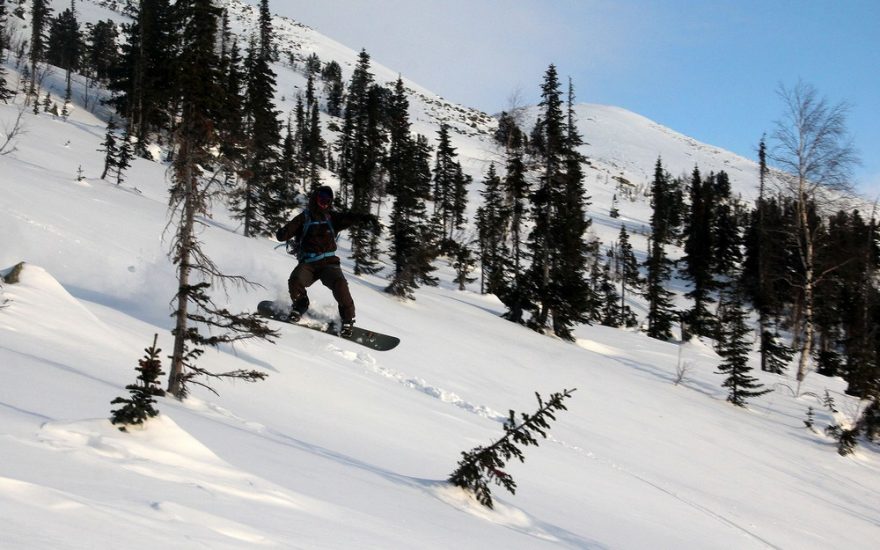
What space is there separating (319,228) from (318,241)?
9.8 inches

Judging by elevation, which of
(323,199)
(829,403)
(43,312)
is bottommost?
(829,403)

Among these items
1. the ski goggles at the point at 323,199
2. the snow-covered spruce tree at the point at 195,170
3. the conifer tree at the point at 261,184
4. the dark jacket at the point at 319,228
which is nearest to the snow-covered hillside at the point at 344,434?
the snow-covered spruce tree at the point at 195,170

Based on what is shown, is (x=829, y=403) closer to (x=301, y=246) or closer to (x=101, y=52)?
(x=301, y=246)

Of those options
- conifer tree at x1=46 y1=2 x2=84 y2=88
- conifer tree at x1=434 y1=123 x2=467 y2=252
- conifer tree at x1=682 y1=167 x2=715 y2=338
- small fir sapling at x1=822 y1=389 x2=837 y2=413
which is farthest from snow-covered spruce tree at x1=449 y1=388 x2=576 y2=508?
conifer tree at x1=46 y1=2 x2=84 y2=88

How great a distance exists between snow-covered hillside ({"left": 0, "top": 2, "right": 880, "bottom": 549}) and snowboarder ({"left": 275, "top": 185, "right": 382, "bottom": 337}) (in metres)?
1.37

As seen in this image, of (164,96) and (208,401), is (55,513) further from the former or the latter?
(164,96)

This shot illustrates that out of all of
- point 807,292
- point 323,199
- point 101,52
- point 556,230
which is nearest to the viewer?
point 323,199

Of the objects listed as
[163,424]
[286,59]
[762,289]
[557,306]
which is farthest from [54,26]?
[163,424]

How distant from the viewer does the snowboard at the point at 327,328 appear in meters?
12.1

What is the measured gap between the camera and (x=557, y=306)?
29.2 m

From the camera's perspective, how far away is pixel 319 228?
10484 millimetres

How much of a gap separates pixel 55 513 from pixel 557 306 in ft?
92.2

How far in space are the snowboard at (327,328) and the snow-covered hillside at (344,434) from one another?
32 centimetres

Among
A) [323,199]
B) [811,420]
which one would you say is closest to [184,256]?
[323,199]
